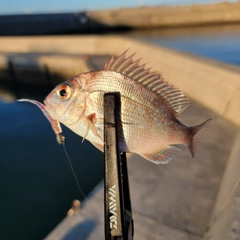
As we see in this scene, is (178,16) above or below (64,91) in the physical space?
below

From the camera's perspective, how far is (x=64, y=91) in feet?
4.10

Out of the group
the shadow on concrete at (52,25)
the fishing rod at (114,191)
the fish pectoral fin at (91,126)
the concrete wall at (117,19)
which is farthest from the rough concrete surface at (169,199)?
the concrete wall at (117,19)

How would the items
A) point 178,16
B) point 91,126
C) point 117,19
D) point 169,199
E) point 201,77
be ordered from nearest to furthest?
point 91,126 → point 169,199 → point 201,77 → point 178,16 → point 117,19

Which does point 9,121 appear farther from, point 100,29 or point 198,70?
point 100,29

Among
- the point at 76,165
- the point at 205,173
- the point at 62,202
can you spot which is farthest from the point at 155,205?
the point at 76,165

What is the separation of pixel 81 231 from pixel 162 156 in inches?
65.3

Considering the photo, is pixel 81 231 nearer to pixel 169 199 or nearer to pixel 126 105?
pixel 169 199

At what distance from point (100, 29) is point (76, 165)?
29.4 m

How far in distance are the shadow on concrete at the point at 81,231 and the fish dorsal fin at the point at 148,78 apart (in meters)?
1.75

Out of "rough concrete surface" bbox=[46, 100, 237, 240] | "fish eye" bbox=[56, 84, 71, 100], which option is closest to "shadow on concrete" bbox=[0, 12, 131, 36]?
"rough concrete surface" bbox=[46, 100, 237, 240]

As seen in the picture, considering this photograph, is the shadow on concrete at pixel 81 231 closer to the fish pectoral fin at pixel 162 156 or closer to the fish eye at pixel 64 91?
the fish pectoral fin at pixel 162 156

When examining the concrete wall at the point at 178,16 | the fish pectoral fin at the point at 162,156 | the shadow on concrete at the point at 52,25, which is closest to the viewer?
the fish pectoral fin at the point at 162,156

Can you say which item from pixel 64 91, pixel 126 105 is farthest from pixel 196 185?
pixel 64 91

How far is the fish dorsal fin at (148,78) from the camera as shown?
1.25 m
